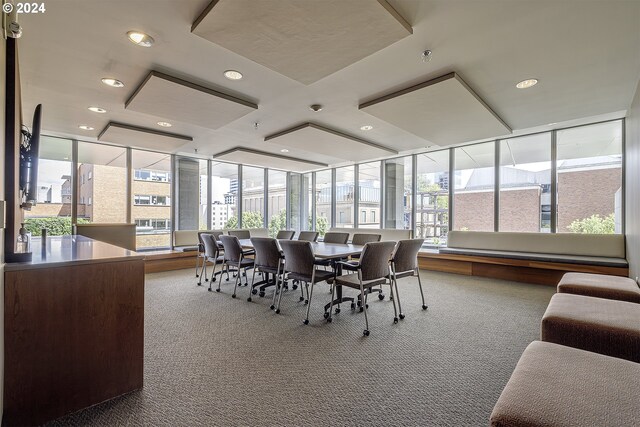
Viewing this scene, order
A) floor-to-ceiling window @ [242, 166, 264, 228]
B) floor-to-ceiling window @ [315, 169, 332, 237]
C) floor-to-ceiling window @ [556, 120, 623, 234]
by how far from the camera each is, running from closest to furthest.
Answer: floor-to-ceiling window @ [556, 120, 623, 234] → floor-to-ceiling window @ [242, 166, 264, 228] → floor-to-ceiling window @ [315, 169, 332, 237]

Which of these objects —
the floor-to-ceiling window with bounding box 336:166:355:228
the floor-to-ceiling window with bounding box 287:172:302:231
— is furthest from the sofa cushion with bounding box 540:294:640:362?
the floor-to-ceiling window with bounding box 287:172:302:231

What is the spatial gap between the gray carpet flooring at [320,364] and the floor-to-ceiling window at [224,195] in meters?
4.10

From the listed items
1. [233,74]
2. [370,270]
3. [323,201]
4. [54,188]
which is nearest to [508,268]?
[370,270]

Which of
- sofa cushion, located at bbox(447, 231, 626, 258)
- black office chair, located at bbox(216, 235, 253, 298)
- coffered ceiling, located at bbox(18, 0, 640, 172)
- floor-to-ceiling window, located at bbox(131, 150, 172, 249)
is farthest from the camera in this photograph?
floor-to-ceiling window, located at bbox(131, 150, 172, 249)

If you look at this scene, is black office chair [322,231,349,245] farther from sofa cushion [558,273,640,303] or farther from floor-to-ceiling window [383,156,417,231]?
sofa cushion [558,273,640,303]

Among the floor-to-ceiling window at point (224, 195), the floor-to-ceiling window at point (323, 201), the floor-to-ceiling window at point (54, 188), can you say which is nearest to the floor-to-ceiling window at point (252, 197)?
the floor-to-ceiling window at point (224, 195)

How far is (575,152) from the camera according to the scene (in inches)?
200

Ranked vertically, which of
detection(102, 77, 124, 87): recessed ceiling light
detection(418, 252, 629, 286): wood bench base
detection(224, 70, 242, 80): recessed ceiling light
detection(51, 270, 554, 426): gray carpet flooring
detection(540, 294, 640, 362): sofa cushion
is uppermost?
detection(224, 70, 242, 80): recessed ceiling light

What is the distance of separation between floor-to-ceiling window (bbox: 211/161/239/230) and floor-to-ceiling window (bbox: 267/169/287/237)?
109 centimetres

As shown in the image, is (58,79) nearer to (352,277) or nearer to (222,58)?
(222,58)

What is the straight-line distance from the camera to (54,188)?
550cm

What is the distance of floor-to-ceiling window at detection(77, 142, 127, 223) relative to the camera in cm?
577

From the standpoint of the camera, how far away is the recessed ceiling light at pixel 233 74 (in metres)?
2.99

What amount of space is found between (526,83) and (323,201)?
6.21m
